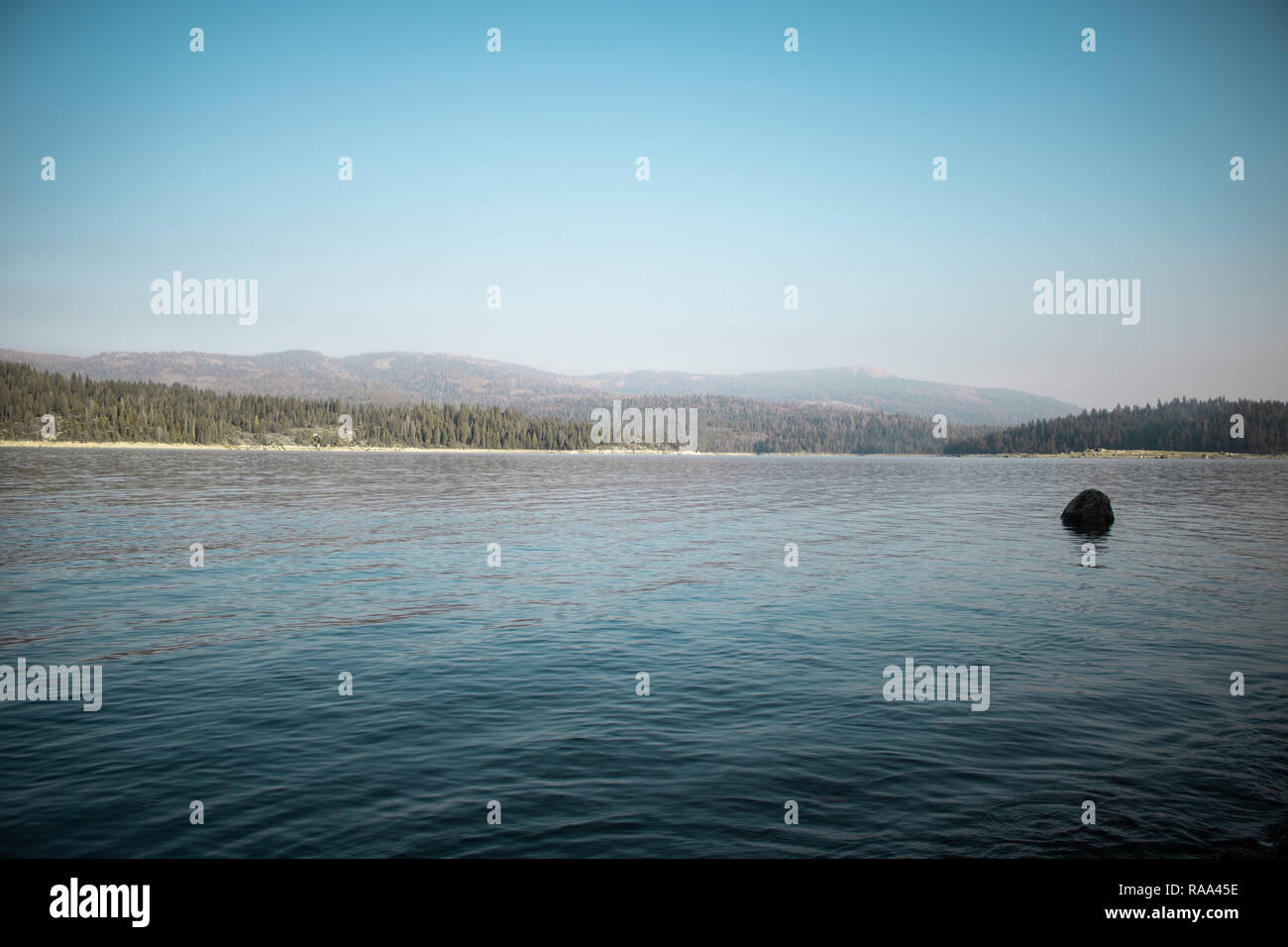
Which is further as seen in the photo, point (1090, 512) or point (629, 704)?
point (1090, 512)

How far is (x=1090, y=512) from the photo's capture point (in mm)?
54812

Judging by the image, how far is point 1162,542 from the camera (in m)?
44.7

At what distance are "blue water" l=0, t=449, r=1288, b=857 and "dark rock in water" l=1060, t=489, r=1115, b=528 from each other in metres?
15.4

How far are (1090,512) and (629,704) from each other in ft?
169

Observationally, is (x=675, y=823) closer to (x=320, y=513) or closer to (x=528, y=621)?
(x=528, y=621)

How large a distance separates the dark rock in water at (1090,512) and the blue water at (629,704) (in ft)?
50.5

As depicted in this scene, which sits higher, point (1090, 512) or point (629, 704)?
point (1090, 512)

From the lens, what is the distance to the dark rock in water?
54281 millimetres

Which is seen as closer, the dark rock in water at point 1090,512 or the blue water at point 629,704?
the blue water at point 629,704

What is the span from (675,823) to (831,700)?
22.1 ft

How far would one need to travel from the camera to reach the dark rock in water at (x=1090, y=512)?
178 ft

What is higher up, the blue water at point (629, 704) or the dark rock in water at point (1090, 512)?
the dark rock in water at point (1090, 512)

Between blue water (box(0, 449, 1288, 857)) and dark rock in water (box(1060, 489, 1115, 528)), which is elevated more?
dark rock in water (box(1060, 489, 1115, 528))
